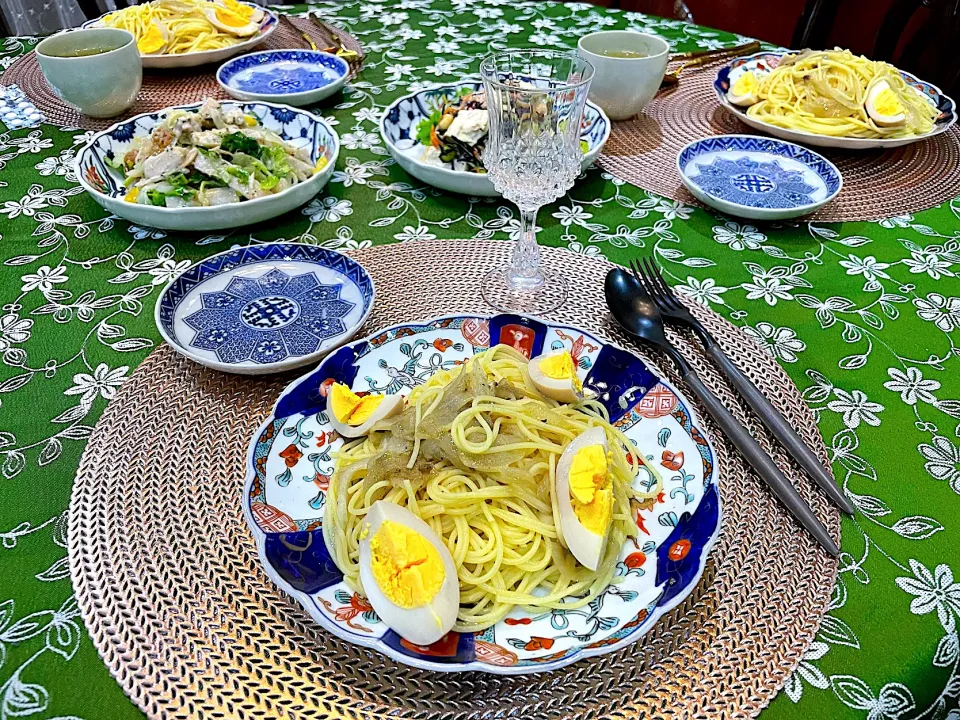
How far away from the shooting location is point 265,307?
4.30 ft

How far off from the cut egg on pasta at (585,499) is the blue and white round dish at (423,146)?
0.90m

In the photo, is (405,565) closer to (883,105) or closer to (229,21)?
(883,105)

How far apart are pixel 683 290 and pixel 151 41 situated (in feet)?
6.30

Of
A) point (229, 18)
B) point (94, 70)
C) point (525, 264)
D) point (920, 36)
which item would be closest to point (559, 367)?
point (525, 264)

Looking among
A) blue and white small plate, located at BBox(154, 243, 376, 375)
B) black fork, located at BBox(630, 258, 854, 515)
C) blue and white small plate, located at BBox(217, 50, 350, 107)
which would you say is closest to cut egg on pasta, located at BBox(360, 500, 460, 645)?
blue and white small plate, located at BBox(154, 243, 376, 375)

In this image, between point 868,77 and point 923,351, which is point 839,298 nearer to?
point 923,351

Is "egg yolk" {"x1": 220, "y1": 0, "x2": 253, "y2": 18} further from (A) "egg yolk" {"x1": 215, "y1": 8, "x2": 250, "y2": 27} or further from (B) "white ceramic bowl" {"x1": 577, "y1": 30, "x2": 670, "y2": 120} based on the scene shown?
(B) "white ceramic bowl" {"x1": 577, "y1": 30, "x2": 670, "y2": 120}

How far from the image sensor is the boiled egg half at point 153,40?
2.21 m

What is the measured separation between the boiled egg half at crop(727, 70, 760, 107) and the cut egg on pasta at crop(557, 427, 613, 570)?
1466 millimetres

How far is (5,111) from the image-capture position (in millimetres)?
2041

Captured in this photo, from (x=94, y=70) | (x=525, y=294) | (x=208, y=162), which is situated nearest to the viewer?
(x=525, y=294)

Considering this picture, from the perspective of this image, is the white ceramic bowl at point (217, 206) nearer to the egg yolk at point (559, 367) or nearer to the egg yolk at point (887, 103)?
the egg yolk at point (559, 367)

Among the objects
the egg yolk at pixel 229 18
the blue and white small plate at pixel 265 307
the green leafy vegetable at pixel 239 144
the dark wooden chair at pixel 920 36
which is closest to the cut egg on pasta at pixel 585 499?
the blue and white small plate at pixel 265 307

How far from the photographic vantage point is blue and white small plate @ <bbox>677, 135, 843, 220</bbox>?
158 cm
